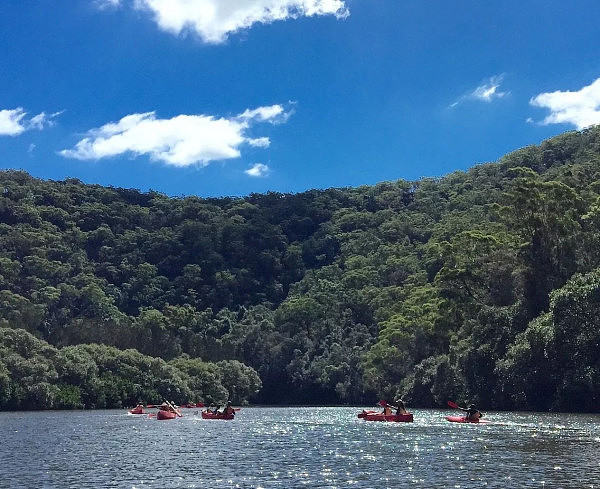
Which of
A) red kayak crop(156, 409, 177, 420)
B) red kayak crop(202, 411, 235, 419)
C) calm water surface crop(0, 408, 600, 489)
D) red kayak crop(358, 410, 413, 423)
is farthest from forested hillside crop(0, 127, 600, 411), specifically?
red kayak crop(202, 411, 235, 419)

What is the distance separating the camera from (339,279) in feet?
463

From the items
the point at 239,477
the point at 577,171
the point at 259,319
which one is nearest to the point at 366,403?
the point at 259,319

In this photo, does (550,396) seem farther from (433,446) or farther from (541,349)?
(433,446)

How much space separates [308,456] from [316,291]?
103624 millimetres

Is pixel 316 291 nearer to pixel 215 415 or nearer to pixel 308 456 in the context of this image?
pixel 215 415

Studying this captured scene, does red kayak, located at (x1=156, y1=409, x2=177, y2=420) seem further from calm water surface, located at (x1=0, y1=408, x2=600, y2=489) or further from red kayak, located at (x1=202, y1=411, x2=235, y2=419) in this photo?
A: calm water surface, located at (x1=0, y1=408, x2=600, y2=489)

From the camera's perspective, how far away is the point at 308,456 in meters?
31.5

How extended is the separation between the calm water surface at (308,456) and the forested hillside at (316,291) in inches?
839

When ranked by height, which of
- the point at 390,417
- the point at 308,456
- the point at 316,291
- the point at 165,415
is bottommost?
the point at 308,456

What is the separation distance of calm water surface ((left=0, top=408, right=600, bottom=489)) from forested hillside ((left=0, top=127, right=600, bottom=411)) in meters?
21.3

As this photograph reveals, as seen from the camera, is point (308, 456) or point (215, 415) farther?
point (215, 415)

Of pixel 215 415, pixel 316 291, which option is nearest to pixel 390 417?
pixel 215 415

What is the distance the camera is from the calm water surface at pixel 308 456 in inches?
961

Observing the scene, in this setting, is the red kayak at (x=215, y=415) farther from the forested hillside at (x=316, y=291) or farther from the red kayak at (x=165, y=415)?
the forested hillside at (x=316, y=291)
